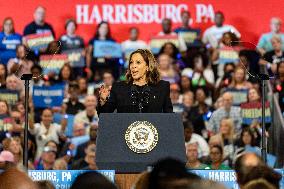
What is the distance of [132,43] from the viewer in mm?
14633

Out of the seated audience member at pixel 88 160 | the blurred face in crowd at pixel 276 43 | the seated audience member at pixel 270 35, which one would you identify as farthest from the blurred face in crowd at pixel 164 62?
the seated audience member at pixel 88 160

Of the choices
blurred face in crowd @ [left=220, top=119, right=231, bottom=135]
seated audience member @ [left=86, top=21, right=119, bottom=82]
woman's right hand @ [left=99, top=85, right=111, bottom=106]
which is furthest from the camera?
seated audience member @ [left=86, top=21, right=119, bottom=82]

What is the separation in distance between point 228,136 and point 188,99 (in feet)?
3.18

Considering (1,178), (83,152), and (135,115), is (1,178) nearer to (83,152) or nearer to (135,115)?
(135,115)

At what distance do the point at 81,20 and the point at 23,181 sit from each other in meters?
10.9

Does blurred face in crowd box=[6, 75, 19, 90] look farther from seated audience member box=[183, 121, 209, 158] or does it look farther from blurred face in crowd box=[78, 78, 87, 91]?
seated audience member box=[183, 121, 209, 158]

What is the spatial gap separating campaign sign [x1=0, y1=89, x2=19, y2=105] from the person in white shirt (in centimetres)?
294

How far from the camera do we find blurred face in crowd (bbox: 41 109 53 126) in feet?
41.0

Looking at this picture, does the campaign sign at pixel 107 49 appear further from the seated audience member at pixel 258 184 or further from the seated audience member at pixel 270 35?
the seated audience member at pixel 258 184

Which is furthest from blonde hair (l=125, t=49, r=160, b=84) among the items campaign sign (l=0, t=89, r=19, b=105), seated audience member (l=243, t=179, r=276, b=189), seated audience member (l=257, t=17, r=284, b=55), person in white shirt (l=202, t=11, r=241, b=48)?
seated audience member (l=257, t=17, r=284, b=55)

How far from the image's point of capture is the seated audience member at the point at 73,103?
12805mm

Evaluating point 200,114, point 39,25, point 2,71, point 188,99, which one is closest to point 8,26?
point 39,25

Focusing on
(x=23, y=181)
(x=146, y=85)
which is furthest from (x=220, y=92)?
(x=23, y=181)

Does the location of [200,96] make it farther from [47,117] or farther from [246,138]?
[47,117]
